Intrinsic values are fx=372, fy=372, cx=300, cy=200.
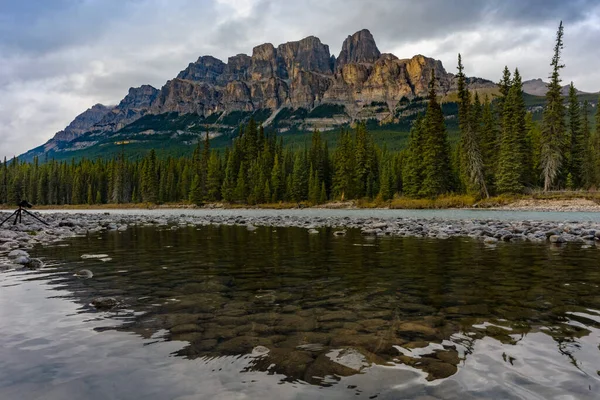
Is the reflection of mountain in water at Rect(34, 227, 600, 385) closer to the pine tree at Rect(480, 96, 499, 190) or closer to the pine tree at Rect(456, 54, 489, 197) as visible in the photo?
the pine tree at Rect(456, 54, 489, 197)

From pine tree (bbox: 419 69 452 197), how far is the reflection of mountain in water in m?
47.7

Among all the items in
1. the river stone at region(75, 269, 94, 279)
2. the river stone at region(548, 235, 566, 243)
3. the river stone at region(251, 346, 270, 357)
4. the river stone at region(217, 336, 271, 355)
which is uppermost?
the river stone at region(548, 235, 566, 243)

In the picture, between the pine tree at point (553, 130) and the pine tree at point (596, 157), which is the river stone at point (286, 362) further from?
the pine tree at point (596, 157)

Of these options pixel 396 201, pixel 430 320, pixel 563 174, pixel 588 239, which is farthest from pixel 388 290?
Answer: pixel 563 174

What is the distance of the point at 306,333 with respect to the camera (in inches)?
186

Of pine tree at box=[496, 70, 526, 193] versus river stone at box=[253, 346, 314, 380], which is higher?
pine tree at box=[496, 70, 526, 193]

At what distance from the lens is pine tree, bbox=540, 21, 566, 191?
52125 mm

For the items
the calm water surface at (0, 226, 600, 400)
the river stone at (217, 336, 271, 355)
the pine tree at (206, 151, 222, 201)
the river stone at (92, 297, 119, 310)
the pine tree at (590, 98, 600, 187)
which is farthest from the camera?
the pine tree at (206, 151, 222, 201)

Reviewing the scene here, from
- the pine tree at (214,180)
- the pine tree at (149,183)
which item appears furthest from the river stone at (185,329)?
the pine tree at (149,183)

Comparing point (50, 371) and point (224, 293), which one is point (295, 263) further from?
point (50, 371)

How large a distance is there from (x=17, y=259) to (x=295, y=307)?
29.7 ft

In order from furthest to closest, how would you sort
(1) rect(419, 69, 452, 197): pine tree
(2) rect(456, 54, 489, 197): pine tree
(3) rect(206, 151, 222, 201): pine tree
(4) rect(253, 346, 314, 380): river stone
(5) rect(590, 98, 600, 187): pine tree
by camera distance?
1. (3) rect(206, 151, 222, 201): pine tree
2. (5) rect(590, 98, 600, 187): pine tree
3. (1) rect(419, 69, 452, 197): pine tree
4. (2) rect(456, 54, 489, 197): pine tree
5. (4) rect(253, 346, 314, 380): river stone

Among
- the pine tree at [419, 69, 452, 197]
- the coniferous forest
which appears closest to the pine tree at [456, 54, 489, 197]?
the coniferous forest

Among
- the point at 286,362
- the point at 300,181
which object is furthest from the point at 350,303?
the point at 300,181
